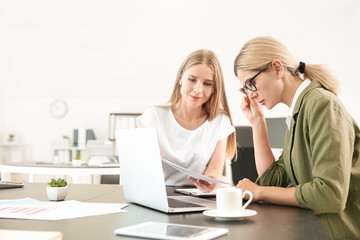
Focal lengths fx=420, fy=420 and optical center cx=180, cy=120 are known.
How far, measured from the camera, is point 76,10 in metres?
5.69

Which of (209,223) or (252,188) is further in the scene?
(252,188)

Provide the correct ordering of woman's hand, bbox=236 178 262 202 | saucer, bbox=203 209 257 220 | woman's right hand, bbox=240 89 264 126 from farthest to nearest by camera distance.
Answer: woman's right hand, bbox=240 89 264 126, woman's hand, bbox=236 178 262 202, saucer, bbox=203 209 257 220

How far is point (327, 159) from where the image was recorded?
4.17 ft

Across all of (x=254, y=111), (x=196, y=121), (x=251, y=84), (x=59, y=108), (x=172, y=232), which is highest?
(x=251, y=84)

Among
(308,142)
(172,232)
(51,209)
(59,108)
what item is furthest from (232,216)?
(59,108)

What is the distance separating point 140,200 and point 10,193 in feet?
2.22

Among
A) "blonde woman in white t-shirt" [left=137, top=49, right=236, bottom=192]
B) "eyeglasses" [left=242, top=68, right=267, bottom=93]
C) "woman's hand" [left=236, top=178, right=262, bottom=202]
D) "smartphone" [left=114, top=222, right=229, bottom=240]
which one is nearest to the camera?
"smartphone" [left=114, top=222, right=229, bottom=240]

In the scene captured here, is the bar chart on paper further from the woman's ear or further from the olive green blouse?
the woman's ear

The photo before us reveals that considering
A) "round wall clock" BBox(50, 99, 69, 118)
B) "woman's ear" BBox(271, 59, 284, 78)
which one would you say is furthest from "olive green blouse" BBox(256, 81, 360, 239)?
"round wall clock" BBox(50, 99, 69, 118)

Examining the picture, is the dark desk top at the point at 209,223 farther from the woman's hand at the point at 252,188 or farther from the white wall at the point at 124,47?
the white wall at the point at 124,47

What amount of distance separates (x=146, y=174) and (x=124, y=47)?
4.91 meters

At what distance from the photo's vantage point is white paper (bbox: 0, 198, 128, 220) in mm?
1225

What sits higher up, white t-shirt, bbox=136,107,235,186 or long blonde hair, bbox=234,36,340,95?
long blonde hair, bbox=234,36,340,95

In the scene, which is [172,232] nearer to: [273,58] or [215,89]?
[273,58]
